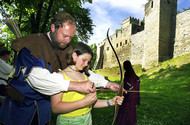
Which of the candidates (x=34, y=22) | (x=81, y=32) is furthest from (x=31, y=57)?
(x=81, y=32)

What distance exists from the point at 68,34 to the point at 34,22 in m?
9.06

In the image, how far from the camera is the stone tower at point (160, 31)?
53.5 ft

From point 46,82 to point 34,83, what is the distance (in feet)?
0.40

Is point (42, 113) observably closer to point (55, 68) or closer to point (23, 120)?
point (23, 120)

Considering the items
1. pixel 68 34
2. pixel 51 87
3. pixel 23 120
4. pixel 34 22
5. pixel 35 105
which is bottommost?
pixel 23 120

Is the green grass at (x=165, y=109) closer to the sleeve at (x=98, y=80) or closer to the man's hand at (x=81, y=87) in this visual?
the sleeve at (x=98, y=80)

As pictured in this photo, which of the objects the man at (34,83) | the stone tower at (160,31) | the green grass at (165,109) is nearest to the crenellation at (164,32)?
the stone tower at (160,31)

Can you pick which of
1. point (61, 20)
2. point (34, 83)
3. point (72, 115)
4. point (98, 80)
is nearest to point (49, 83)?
point (34, 83)

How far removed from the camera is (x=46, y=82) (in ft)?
3.94

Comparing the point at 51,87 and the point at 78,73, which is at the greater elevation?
the point at 78,73

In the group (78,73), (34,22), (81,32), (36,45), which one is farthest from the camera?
(81,32)

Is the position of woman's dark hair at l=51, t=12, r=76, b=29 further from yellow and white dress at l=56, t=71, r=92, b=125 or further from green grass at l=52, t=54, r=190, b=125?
green grass at l=52, t=54, r=190, b=125

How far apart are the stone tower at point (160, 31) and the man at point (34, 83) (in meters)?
16.7

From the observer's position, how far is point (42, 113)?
4.76 ft
